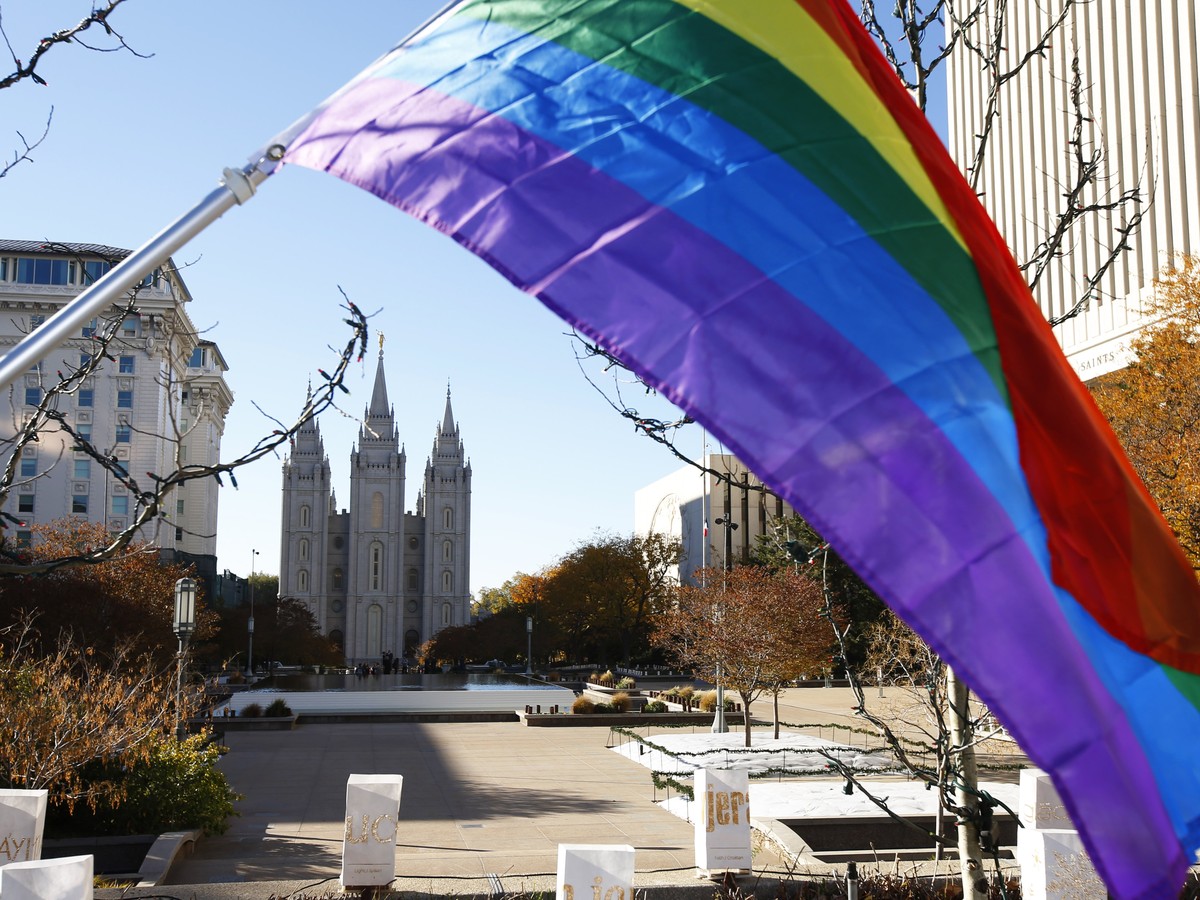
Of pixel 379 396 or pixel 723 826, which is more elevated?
pixel 379 396

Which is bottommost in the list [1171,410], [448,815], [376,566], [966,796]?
[448,815]

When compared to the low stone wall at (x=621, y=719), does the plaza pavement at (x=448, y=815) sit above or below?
below

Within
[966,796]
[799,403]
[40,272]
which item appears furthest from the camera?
[40,272]

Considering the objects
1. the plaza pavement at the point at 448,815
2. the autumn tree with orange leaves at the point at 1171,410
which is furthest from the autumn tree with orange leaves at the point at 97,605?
the autumn tree with orange leaves at the point at 1171,410

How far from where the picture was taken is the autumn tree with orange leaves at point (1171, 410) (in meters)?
22.3

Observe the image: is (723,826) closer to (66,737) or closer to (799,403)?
(66,737)

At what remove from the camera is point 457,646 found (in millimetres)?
81750

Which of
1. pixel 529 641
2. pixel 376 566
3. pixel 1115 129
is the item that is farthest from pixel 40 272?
pixel 1115 129

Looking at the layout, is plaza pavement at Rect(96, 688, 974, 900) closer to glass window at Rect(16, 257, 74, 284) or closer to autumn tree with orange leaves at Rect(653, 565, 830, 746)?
autumn tree with orange leaves at Rect(653, 565, 830, 746)

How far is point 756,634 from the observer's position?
27266mm

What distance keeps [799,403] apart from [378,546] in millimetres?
131222

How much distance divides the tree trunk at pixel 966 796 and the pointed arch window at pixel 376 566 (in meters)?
127

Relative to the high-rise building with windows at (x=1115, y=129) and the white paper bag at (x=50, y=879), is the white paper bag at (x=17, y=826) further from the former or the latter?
the high-rise building with windows at (x=1115, y=129)

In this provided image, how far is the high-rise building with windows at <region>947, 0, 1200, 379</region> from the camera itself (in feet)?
154
